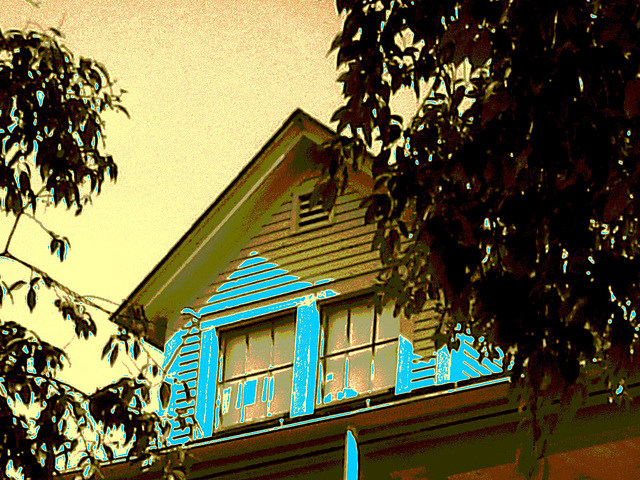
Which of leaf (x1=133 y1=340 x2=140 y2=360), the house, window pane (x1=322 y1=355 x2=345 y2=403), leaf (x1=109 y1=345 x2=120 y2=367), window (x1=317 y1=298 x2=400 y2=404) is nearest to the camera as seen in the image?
leaf (x1=109 y1=345 x2=120 y2=367)

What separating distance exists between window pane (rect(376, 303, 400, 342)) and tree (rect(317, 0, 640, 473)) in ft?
23.1

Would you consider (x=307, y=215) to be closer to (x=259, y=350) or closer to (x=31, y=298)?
(x=259, y=350)

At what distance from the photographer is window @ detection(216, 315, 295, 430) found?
1320 cm

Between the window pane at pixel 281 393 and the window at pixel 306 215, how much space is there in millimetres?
1821

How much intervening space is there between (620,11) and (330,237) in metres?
8.82

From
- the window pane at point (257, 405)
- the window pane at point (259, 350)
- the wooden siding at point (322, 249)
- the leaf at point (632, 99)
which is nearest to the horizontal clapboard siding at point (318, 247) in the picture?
the wooden siding at point (322, 249)

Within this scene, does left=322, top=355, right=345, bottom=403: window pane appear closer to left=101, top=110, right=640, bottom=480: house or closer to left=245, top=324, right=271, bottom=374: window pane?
left=101, top=110, right=640, bottom=480: house

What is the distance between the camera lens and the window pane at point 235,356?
44.8 feet

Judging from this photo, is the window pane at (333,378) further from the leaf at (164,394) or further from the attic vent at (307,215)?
the leaf at (164,394)

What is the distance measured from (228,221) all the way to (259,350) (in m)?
1.73

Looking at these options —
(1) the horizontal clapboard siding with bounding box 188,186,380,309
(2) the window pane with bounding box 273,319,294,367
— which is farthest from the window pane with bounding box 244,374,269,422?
(1) the horizontal clapboard siding with bounding box 188,186,380,309

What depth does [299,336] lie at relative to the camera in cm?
1310

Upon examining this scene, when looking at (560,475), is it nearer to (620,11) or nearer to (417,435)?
(417,435)

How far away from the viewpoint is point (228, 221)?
14.0 m
